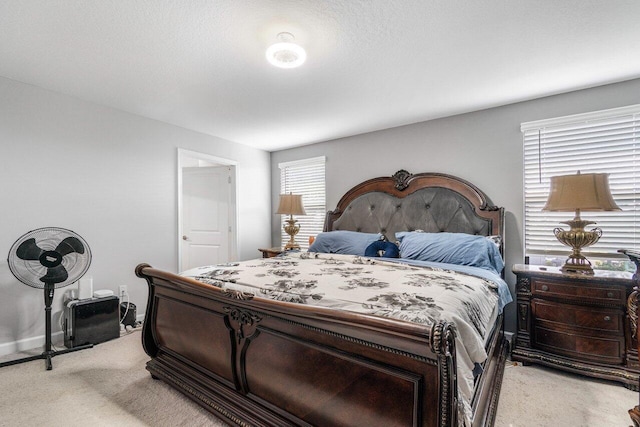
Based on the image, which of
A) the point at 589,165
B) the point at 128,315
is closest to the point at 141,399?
the point at 128,315

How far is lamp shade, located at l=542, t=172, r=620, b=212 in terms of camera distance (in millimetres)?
2172

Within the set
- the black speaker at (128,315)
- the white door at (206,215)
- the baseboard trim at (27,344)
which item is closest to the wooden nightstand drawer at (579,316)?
the white door at (206,215)

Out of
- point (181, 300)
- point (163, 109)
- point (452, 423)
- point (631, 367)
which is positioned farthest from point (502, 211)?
point (163, 109)

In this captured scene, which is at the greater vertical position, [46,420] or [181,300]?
[181,300]

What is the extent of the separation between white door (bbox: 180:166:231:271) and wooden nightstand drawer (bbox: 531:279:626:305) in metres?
3.76

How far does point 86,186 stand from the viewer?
119 inches

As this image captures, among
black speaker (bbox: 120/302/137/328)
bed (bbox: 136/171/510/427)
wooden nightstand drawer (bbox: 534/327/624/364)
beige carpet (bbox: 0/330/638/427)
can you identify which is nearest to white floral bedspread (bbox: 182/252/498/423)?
bed (bbox: 136/171/510/427)

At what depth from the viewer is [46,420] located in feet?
5.64

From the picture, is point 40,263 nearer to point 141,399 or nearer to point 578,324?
point 141,399

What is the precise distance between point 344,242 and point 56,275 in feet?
8.54

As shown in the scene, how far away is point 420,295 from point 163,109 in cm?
321

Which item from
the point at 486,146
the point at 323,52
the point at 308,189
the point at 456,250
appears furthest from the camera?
the point at 308,189

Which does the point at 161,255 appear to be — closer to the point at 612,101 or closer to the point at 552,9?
the point at 552,9

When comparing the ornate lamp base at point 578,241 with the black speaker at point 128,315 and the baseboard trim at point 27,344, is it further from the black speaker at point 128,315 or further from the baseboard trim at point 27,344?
the baseboard trim at point 27,344
